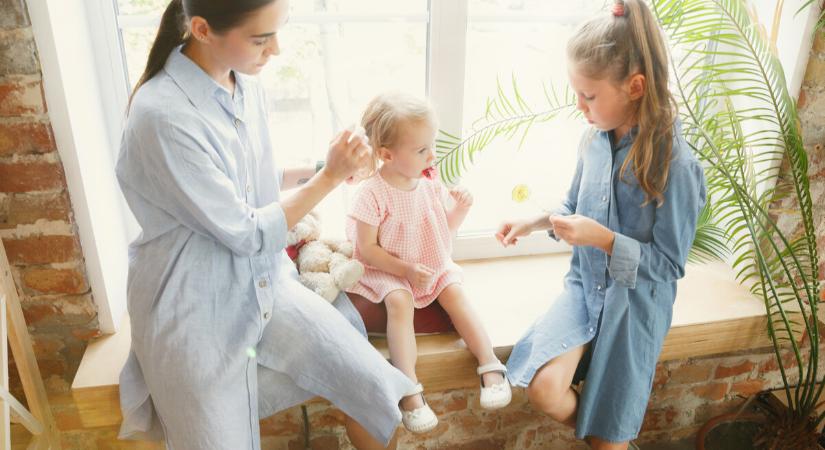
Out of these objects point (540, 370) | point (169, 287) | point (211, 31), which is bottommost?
point (540, 370)

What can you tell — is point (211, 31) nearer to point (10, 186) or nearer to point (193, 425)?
point (10, 186)

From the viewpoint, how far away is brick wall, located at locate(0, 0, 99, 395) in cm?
131

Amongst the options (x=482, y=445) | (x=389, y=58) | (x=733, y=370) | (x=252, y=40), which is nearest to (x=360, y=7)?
(x=389, y=58)

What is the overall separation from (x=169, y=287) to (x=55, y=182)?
41 centimetres

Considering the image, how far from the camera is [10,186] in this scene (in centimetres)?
141

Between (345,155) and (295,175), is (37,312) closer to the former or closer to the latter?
(295,175)

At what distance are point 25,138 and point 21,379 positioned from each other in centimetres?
60

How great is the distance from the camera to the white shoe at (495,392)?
1.49 meters

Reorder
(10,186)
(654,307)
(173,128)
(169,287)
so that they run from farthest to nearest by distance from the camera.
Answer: (654,307), (10,186), (169,287), (173,128)

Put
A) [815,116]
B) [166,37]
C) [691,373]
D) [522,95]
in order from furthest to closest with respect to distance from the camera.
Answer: [691,373]
[522,95]
[815,116]
[166,37]

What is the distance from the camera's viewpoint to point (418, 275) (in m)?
1.53

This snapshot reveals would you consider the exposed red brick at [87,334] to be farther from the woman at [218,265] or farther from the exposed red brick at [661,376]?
the exposed red brick at [661,376]

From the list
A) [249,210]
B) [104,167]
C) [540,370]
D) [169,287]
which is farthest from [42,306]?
[540,370]

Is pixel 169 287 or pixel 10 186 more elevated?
pixel 10 186
